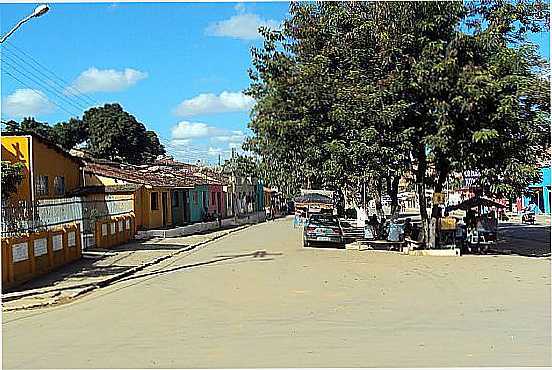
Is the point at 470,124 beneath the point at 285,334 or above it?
above

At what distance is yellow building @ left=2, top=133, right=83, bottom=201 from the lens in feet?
98.5

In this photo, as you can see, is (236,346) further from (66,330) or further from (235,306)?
(235,306)

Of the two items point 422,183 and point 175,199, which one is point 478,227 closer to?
point 422,183

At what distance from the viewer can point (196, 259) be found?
2412 centimetres

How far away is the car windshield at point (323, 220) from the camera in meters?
28.9

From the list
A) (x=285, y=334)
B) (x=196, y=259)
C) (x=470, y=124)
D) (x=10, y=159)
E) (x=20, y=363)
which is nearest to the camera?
(x=20, y=363)

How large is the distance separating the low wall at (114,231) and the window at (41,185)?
11.3 ft

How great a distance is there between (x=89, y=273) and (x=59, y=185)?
15.9m

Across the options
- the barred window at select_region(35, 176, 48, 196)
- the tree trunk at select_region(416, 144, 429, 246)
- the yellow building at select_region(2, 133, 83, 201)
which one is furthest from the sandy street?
the barred window at select_region(35, 176, 48, 196)

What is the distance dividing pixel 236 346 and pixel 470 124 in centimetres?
1528

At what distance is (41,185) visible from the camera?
1237 inches

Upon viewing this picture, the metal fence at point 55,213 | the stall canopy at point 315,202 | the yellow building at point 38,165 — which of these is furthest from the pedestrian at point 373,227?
the stall canopy at point 315,202

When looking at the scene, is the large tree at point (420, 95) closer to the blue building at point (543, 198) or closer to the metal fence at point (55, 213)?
the metal fence at point (55, 213)

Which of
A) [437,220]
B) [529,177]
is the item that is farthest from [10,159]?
[529,177]
